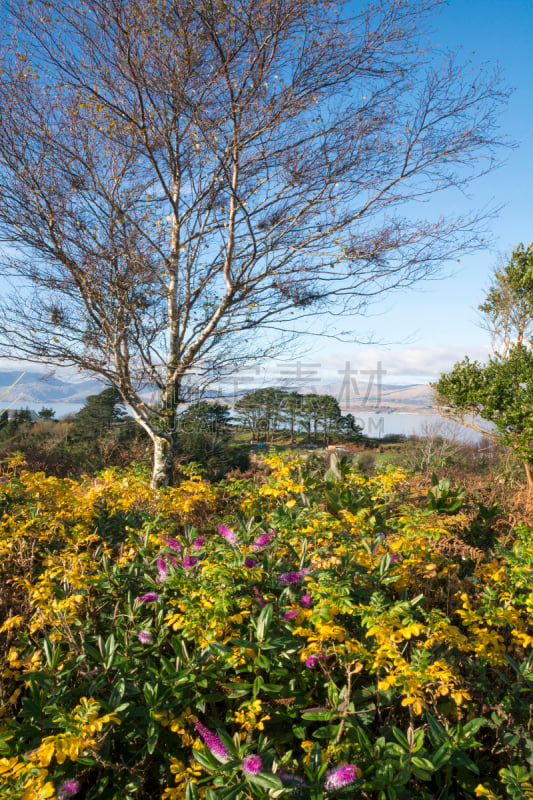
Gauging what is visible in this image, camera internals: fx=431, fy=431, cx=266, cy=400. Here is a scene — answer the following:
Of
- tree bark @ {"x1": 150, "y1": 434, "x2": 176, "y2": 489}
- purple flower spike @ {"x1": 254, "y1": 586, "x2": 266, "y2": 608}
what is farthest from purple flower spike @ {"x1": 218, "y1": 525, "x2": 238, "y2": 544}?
tree bark @ {"x1": 150, "y1": 434, "x2": 176, "y2": 489}

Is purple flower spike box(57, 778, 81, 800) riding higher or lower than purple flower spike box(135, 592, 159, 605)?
lower

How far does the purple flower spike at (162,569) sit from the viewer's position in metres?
1.78

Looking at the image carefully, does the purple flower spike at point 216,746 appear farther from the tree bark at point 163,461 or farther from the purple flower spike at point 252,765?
the tree bark at point 163,461

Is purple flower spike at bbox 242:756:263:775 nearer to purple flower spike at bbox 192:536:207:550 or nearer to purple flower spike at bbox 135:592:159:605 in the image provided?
purple flower spike at bbox 135:592:159:605

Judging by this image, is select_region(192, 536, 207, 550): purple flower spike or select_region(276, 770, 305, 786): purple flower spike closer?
select_region(276, 770, 305, 786): purple flower spike

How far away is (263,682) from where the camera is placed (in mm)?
1475

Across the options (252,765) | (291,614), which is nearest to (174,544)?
(291,614)

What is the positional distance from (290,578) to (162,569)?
0.54 m

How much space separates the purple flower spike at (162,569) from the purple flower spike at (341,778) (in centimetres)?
87

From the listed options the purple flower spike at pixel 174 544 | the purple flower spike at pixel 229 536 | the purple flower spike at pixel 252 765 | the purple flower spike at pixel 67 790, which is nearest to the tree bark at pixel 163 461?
the purple flower spike at pixel 174 544

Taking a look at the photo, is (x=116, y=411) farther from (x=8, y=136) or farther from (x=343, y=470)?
(x=343, y=470)

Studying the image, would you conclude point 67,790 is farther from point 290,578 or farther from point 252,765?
point 290,578

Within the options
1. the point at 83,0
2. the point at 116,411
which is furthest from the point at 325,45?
the point at 116,411

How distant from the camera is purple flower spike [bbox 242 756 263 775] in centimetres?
112
